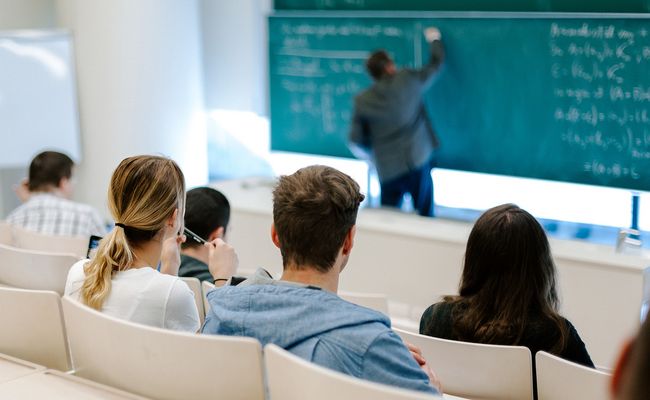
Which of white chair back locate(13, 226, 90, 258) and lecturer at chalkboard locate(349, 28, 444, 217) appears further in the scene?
lecturer at chalkboard locate(349, 28, 444, 217)

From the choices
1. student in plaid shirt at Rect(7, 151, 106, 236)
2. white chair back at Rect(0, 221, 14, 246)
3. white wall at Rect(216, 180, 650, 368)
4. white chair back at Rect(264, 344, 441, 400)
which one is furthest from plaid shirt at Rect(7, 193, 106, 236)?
white chair back at Rect(264, 344, 441, 400)

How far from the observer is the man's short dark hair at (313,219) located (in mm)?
1984

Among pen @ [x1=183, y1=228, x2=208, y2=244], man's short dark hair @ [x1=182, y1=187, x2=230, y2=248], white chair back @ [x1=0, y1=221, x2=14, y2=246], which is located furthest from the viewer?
white chair back @ [x1=0, y1=221, x2=14, y2=246]

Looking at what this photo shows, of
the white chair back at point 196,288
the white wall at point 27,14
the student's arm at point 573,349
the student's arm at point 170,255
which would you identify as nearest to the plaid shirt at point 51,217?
the white chair back at point 196,288

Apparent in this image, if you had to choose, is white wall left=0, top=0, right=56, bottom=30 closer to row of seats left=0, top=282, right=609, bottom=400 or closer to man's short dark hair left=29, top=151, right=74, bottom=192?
man's short dark hair left=29, top=151, right=74, bottom=192

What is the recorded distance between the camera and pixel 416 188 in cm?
546

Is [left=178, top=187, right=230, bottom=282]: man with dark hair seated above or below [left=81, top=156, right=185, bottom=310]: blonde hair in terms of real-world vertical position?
below

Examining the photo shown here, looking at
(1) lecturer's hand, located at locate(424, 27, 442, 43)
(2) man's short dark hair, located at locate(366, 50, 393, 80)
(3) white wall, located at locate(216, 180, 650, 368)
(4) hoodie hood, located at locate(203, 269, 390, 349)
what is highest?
(1) lecturer's hand, located at locate(424, 27, 442, 43)

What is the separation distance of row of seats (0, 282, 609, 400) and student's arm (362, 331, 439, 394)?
0.19 metres

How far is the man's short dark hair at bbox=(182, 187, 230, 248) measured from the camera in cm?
339

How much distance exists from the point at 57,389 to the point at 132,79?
469 cm

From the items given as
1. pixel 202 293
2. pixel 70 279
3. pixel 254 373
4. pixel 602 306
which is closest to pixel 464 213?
pixel 602 306

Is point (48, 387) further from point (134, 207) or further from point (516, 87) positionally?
point (516, 87)

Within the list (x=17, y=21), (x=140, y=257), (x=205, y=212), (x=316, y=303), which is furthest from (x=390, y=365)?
(x=17, y=21)
